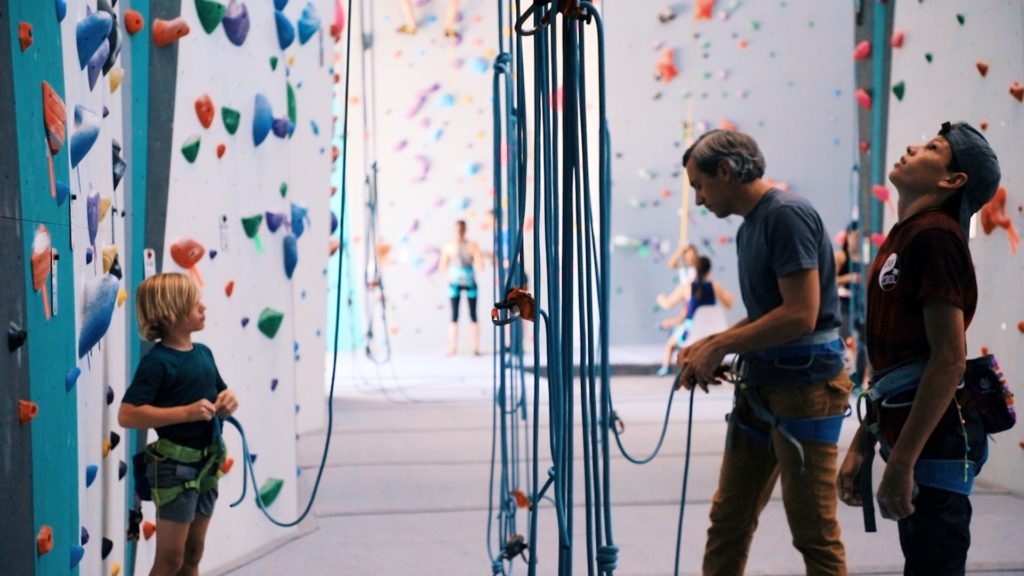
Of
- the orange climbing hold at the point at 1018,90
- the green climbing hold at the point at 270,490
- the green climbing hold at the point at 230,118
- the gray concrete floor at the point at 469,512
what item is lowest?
the gray concrete floor at the point at 469,512

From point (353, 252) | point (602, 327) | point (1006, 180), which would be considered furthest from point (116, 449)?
point (353, 252)

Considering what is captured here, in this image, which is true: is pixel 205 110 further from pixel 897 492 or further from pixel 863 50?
pixel 863 50

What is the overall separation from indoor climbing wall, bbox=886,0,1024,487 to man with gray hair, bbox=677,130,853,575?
2.03 metres

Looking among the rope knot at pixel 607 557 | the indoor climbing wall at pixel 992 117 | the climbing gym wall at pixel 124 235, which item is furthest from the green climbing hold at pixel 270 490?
the indoor climbing wall at pixel 992 117

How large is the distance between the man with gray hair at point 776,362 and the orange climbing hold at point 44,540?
3.69 feet

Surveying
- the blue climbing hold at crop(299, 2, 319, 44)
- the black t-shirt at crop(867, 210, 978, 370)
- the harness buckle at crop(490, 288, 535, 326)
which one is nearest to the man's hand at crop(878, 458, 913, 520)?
the black t-shirt at crop(867, 210, 978, 370)

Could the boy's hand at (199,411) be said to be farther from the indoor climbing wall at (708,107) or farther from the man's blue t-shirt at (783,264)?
the indoor climbing wall at (708,107)

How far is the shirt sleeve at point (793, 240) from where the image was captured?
2.07m

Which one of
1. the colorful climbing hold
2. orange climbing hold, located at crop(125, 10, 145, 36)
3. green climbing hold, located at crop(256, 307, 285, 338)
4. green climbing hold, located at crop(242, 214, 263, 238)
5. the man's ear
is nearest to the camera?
Answer: the man's ear

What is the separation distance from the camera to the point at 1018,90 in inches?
151

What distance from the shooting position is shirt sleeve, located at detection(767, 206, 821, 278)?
207cm

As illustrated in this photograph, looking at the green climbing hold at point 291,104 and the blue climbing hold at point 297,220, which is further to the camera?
the blue climbing hold at point 297,220

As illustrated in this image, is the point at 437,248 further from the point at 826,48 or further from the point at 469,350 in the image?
the point at 826,48

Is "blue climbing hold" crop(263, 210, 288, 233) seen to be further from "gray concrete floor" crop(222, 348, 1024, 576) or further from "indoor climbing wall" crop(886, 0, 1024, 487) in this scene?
"indoor climbing wall" crop(886, 0, 1024, 487)
